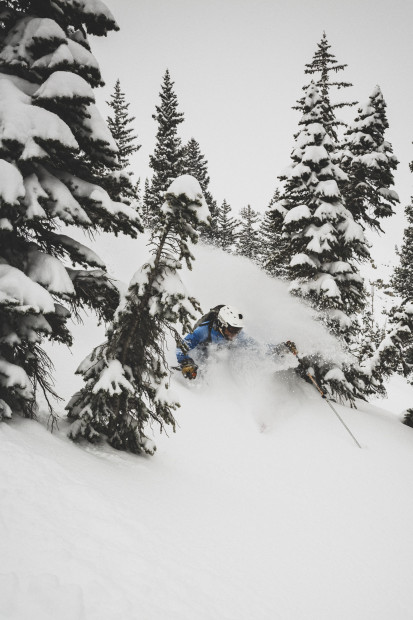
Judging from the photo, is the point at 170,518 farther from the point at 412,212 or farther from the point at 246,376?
the point at 412,212

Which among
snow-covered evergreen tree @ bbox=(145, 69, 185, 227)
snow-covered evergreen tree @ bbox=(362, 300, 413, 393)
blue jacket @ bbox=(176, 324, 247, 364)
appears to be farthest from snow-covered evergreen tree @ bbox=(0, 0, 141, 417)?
snow-covered evergreen tree @ bbox=(145, 69, 185, 227)

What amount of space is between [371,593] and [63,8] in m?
8.11

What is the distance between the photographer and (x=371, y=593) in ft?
12.7

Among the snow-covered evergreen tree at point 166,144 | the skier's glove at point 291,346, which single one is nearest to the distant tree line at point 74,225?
the skier's glove at point 291,346

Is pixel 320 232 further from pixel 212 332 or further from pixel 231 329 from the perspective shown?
pixel 212 332

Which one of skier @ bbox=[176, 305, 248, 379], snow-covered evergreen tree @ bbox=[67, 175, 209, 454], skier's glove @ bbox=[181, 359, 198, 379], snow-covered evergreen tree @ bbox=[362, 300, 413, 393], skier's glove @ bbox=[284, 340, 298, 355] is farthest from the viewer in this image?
snow-covered evergreen tree @ bbox=[362, 300, 413, 393]

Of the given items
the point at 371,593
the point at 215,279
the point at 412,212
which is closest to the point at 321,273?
the point at 215,279

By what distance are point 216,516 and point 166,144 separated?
91.8 ft

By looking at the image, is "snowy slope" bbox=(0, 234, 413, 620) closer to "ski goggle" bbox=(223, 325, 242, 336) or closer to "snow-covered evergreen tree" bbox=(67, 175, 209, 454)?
"snow-covered evergreen tree" bbox=(67, 175, 209, 454)

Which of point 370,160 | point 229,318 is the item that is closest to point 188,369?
point 229,318

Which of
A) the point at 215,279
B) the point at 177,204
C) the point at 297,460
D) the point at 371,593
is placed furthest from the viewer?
the point at 215,279

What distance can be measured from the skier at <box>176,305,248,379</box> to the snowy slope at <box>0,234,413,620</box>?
2.38 feet

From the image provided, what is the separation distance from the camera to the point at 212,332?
31.5ft

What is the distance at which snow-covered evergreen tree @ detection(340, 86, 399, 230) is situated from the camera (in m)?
12.5
